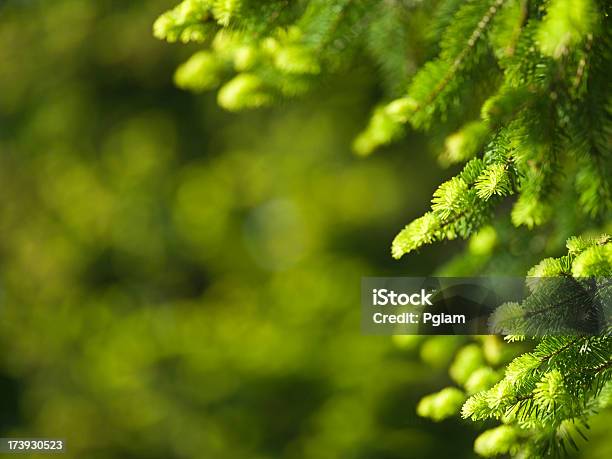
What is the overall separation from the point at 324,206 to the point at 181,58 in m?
0.84

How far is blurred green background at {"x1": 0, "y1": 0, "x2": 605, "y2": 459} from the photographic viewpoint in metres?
2.46

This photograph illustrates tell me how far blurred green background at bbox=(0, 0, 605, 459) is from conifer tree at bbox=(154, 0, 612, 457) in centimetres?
136

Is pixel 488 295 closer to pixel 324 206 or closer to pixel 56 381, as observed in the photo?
pixel 324 206

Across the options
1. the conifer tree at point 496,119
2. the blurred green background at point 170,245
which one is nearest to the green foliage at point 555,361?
the conifer tree at point 496,119

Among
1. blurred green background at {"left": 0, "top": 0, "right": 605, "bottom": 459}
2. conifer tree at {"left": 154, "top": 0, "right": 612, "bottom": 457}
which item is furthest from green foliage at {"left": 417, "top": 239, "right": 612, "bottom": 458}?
blurred green background at {"left": 0, "top": 0, "right": 605, "bottom": 459}

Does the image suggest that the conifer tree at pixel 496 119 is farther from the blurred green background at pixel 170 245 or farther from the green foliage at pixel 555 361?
the blurred green background at pixel 170 245

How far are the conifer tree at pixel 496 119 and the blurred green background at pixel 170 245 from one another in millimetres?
1361

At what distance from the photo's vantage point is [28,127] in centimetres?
310

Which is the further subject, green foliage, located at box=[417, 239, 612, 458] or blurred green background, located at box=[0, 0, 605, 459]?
blurred green background, located at box=[0, 0, 605, 459]

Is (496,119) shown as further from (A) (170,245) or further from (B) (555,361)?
(A) (170,245)

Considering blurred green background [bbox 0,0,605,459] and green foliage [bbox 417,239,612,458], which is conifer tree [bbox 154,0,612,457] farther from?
blurred green background [bbox 0,0,605,459]

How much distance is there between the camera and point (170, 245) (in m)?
3.07

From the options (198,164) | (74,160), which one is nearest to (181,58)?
(198,164)

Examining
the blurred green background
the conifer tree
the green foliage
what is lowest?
the green foliage
